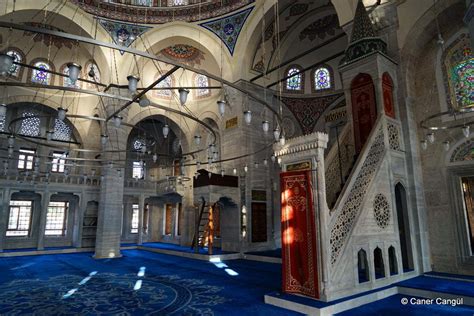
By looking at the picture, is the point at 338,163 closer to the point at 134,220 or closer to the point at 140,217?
the point at 140,217

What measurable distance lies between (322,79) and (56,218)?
13.4 metres

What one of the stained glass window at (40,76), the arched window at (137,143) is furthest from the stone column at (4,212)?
the arched window at (137,143)

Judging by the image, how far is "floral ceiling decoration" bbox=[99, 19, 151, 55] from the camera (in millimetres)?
10938

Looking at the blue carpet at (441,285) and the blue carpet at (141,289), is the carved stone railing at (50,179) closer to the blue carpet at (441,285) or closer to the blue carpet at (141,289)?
the blue carpet at (141,289)

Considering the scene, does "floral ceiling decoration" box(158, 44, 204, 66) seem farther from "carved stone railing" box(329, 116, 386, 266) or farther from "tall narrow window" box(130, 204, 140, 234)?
"carved stone railing" box(329, 116, 386, 266)

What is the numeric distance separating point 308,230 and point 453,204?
139 inches

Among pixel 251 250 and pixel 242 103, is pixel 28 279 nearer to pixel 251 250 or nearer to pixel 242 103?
pixel 251 250

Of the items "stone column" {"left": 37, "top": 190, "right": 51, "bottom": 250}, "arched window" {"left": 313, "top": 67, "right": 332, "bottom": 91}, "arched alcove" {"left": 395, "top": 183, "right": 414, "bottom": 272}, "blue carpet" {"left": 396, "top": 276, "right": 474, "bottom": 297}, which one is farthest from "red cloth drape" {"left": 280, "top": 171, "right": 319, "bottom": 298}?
"stone column" {"left": 37, "top": 190, "right": 51, "bottom": 250}

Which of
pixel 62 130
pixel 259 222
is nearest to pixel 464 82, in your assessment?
pixel 259 222

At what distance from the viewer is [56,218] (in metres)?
14.2

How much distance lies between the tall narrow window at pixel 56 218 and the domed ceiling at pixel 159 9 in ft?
28.7

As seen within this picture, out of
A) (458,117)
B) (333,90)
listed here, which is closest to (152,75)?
(333,90)

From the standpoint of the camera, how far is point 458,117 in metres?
6.02

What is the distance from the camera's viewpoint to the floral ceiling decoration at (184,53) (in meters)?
12.9
